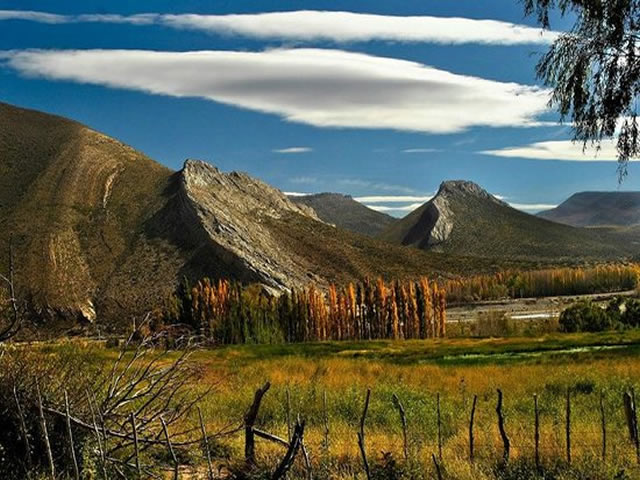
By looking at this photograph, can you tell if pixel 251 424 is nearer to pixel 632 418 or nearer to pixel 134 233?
pixel 632 418

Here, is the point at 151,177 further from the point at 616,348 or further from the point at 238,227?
the point at 616,348

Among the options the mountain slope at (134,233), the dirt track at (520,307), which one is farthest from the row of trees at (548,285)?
the mountain slope at (134,233)

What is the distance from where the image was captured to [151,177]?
13588 cm

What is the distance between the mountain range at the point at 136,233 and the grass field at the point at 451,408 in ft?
186

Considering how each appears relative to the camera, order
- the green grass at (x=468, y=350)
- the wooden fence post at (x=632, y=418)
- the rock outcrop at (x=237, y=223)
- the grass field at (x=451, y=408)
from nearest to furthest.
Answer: the wooden fence post at (x=632, y=418) → the grass field at (x=451, y=408) → the green grass at (x=468, y=350) → the rock outcrop at (x=237, y=223)

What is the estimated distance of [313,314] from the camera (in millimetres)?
75875

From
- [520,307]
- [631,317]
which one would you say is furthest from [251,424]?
[520,307]

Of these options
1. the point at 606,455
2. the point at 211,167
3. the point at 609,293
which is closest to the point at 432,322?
the point at 609,293

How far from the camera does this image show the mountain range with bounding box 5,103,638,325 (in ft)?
316

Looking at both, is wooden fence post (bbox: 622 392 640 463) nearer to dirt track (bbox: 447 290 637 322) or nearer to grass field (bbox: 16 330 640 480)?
grass field (bbox: 16 330 640 480)

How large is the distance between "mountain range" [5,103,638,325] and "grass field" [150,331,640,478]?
56569 mm

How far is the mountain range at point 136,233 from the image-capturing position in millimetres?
96188

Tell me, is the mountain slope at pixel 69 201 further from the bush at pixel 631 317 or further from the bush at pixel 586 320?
the bush at pixel 631 317

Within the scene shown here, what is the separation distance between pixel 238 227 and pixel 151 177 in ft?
77.4
